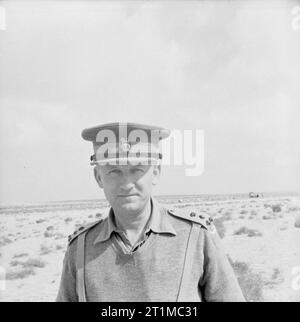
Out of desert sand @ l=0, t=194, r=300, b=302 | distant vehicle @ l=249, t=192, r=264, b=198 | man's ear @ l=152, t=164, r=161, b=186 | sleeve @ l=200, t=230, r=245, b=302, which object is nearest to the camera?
sleeve @ l=200, t=230, r=245, b=302

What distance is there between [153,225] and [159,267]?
17cm

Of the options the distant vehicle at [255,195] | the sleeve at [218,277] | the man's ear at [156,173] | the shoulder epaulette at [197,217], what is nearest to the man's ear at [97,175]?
the man's ear at [156,173]

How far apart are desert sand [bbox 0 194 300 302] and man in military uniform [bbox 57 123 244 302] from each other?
20 cm

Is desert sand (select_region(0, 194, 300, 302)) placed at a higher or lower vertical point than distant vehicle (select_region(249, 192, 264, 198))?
lower

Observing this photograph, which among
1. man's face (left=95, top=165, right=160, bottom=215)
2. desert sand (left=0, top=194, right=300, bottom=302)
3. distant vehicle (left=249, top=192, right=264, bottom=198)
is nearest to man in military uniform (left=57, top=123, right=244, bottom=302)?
man's face (left=95, top=165, right=160, bottom=215)

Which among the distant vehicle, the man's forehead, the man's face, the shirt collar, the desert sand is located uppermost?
the man's forehead

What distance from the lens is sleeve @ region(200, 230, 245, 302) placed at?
1.38 m

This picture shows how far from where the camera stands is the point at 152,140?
5.04ft

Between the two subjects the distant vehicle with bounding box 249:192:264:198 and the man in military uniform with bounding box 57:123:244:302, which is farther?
the distant vehicle with bounding box 249:192:264:198

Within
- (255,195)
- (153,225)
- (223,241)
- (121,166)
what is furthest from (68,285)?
(223,241)

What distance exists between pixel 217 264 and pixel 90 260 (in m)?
0.52

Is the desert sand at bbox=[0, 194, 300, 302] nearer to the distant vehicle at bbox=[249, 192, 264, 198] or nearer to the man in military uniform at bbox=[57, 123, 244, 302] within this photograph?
the distant vehicle at bbox=[249, 192, 264, 198]
